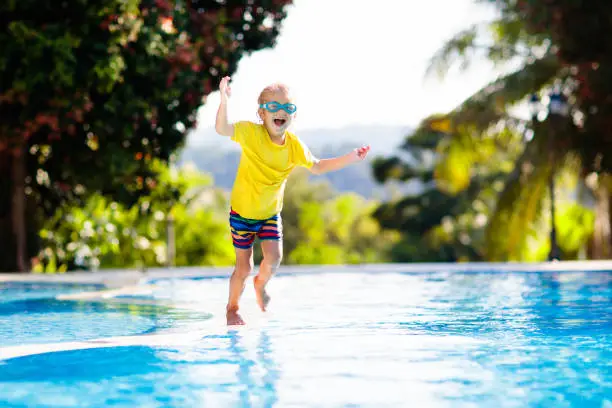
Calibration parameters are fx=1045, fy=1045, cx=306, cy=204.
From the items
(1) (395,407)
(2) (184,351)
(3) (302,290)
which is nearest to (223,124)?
(2) (184,351)

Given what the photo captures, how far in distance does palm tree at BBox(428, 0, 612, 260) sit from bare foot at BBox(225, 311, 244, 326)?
1337 centimetres

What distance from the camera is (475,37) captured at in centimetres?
2370

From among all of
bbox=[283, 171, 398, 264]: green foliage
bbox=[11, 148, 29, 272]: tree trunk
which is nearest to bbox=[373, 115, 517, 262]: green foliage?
bbox=[283, 171, 398, 264]: green foliage

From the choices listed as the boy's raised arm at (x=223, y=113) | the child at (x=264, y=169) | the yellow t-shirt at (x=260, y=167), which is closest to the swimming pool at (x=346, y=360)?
the child at (x=264, y=169)

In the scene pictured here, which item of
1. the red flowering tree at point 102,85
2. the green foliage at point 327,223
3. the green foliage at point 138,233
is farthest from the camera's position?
the green foliage at point 327,223

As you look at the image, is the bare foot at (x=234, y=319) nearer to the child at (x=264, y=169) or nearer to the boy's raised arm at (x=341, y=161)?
the child at (x=264, y=169)

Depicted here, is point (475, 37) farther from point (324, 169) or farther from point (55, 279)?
point (324, 169)

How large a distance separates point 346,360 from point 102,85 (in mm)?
8215

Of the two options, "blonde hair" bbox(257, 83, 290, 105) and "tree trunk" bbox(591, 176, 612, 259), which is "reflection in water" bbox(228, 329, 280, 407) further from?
"tree trunk" bbox(591, 176, 612, 259)

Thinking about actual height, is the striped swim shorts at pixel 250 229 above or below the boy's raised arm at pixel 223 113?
below

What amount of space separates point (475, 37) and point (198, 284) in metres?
13.1

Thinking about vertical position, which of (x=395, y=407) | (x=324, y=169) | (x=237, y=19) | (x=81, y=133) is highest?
(x=237, y=19)

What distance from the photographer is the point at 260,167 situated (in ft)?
23.1

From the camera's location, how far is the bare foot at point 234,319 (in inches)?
271
